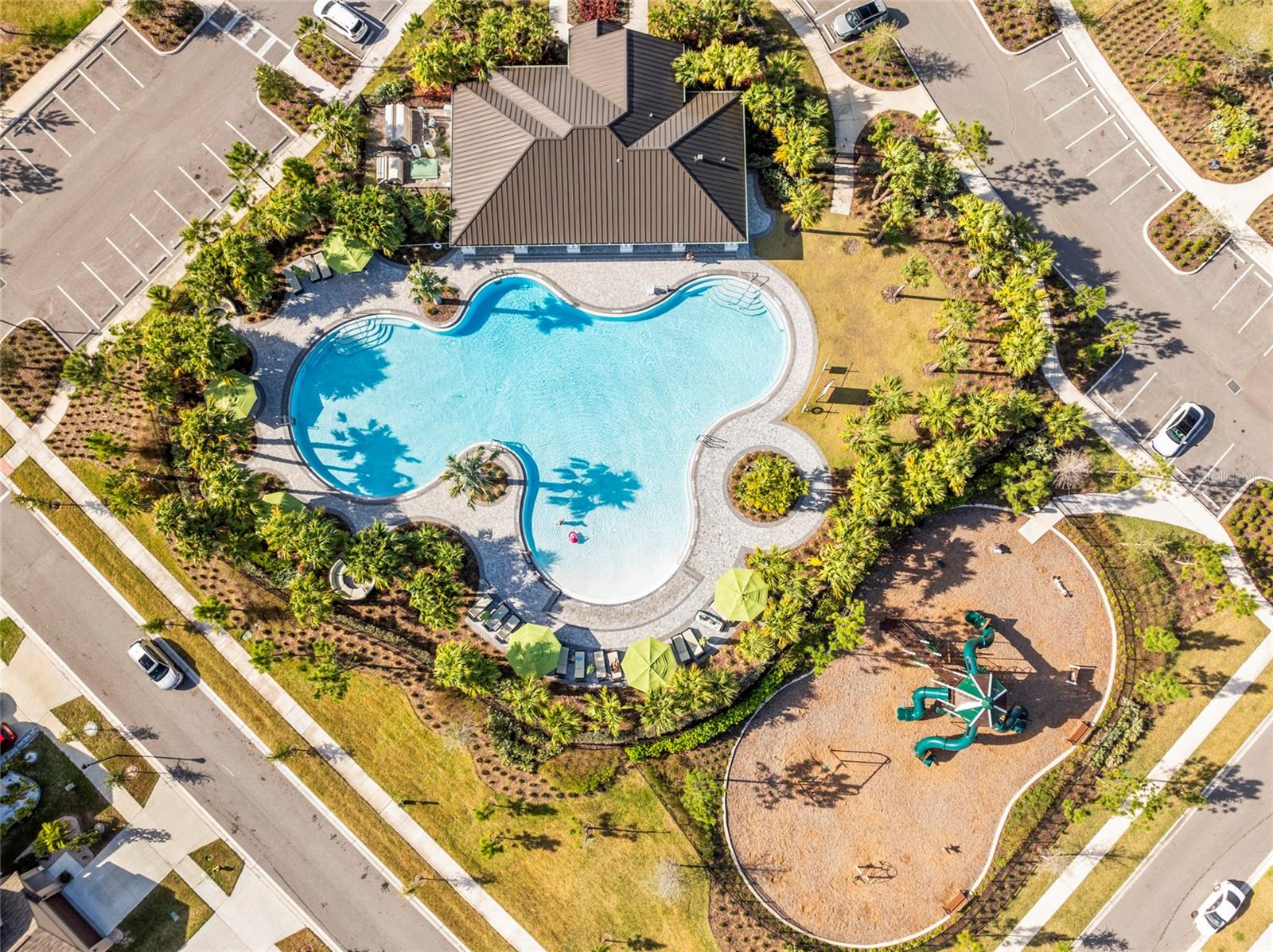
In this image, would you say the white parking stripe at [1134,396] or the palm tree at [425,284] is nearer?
the palm tree at [425,284]

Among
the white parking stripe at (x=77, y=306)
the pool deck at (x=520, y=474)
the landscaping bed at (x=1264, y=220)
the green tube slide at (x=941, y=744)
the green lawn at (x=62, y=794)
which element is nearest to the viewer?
the green tube slide at (x=941, y=744)

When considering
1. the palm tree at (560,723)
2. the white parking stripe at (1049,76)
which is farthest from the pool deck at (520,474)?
the white parking stripe at (1049,76)

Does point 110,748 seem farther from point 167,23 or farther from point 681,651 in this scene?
point 167,23

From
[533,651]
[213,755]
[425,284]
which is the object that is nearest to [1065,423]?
[533,651]

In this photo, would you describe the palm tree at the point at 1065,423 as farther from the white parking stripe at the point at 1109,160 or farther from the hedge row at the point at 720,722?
the hedge row at the point at 720,722

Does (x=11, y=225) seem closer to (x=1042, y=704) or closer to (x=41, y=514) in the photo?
(x=41, y=514)

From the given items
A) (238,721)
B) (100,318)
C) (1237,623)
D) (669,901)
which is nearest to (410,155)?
(100,318)

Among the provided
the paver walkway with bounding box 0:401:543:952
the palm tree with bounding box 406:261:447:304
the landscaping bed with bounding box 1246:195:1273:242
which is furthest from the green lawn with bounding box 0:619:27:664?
the landscaping bed with bounding box 1246:195:1273:242

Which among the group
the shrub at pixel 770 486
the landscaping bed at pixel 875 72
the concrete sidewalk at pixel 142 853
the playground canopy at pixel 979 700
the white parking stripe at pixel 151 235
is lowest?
the concrete sidewalk at pixel 142 853
